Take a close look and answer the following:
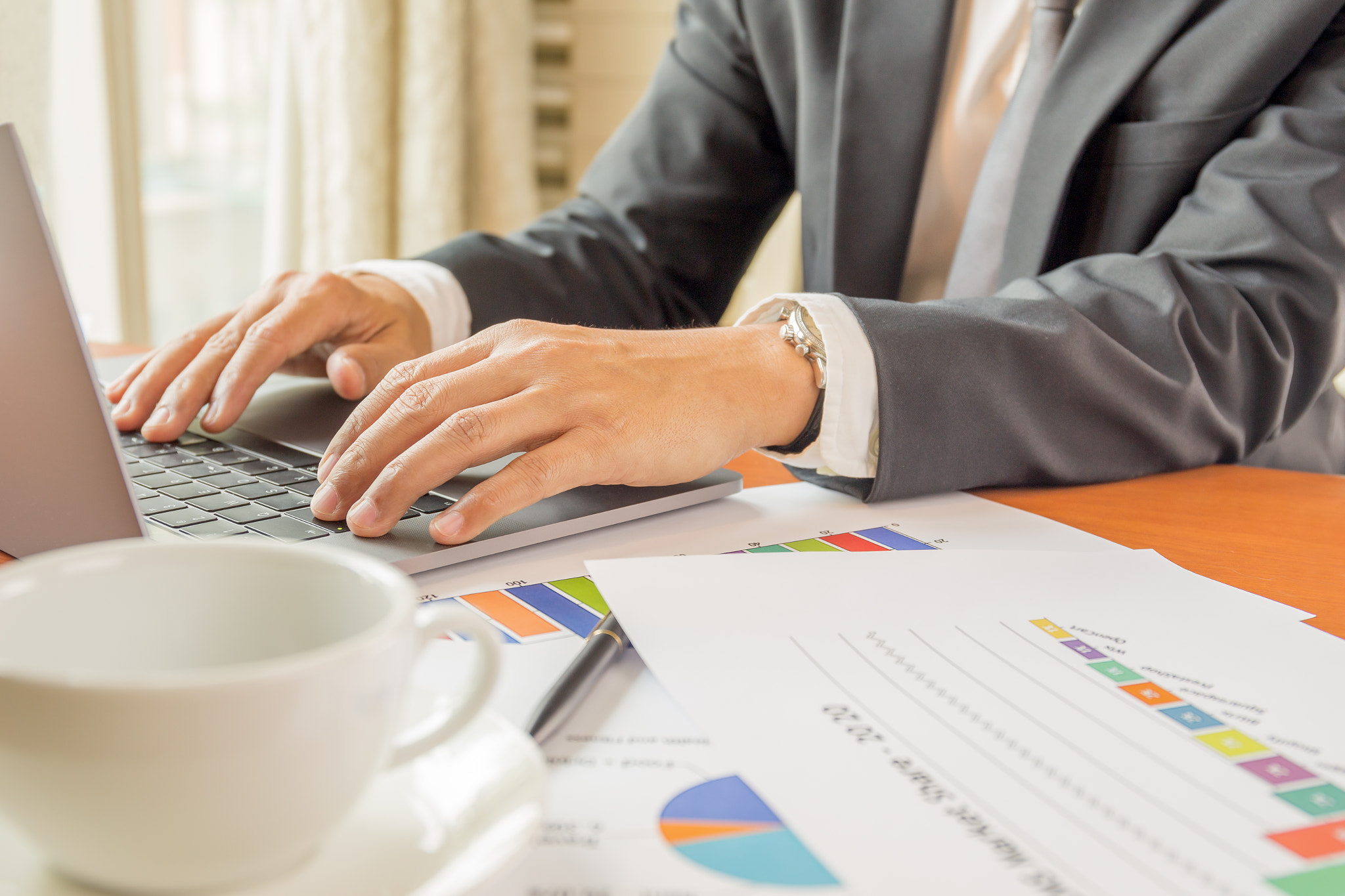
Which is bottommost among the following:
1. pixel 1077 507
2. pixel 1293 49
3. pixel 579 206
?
pixel 1077 507

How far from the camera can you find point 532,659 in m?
0.40

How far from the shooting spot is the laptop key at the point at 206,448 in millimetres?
641

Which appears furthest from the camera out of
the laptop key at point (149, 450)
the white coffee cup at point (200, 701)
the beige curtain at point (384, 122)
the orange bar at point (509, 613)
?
the beige curtain at point (384, 122)

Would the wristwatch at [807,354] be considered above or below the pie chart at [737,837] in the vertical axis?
above

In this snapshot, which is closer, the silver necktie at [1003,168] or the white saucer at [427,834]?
the white saucer at [427,834]

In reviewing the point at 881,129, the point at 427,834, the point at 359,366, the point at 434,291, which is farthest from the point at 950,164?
the point at 427,834

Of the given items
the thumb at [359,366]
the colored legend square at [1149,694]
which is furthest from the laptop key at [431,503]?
the colored legend square at [1149,694]

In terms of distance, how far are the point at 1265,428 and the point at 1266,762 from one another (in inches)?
19.6

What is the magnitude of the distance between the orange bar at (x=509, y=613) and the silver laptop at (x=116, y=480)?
0.11 ft

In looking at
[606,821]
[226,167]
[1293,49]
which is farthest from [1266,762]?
[226,167]

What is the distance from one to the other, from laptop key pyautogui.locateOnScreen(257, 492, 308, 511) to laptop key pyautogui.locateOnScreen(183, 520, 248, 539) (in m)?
0.03

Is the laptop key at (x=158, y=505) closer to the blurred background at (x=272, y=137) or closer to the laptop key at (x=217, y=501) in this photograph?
the laptop key at (x=217, y=501)

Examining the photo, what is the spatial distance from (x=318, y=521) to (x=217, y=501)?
68 millimetres

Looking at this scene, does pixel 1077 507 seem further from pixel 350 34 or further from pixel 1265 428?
pixel 350 34
